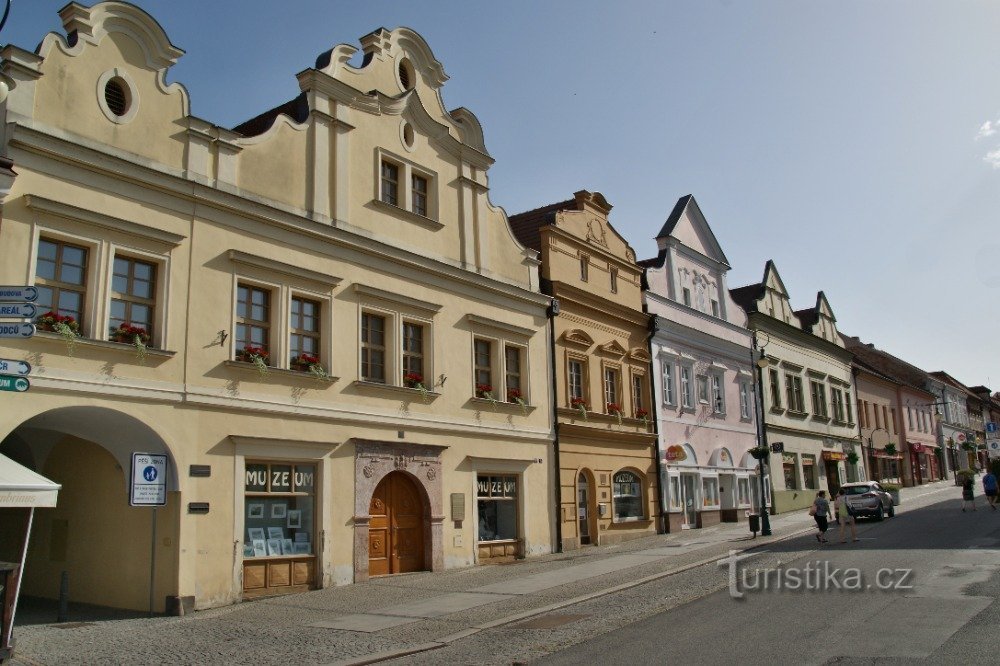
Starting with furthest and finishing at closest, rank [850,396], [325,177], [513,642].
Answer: [850,396]
[325,177]
[513,642]

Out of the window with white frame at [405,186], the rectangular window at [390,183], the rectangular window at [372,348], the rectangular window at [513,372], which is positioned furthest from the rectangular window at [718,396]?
the rectangular window at [372,348]

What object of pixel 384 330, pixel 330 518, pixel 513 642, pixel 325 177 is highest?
pixel 325 177

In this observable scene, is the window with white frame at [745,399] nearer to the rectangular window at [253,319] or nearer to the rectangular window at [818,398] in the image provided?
the rectangular window at [818,398]

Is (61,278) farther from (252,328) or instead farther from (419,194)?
(419,194)

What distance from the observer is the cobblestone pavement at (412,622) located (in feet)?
37.2

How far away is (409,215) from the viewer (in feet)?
71.3

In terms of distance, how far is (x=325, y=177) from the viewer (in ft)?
64.5

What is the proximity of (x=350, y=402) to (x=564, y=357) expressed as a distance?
9.16 meters

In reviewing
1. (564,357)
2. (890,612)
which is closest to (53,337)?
(890,612)

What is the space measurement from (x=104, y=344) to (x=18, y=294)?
15.1 feet

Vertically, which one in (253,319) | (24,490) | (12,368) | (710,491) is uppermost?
(253,319)

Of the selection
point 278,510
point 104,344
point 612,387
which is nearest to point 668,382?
point 612,387

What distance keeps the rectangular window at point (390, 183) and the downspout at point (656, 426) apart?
1260 cm

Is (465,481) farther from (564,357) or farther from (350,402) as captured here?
(564,357)
